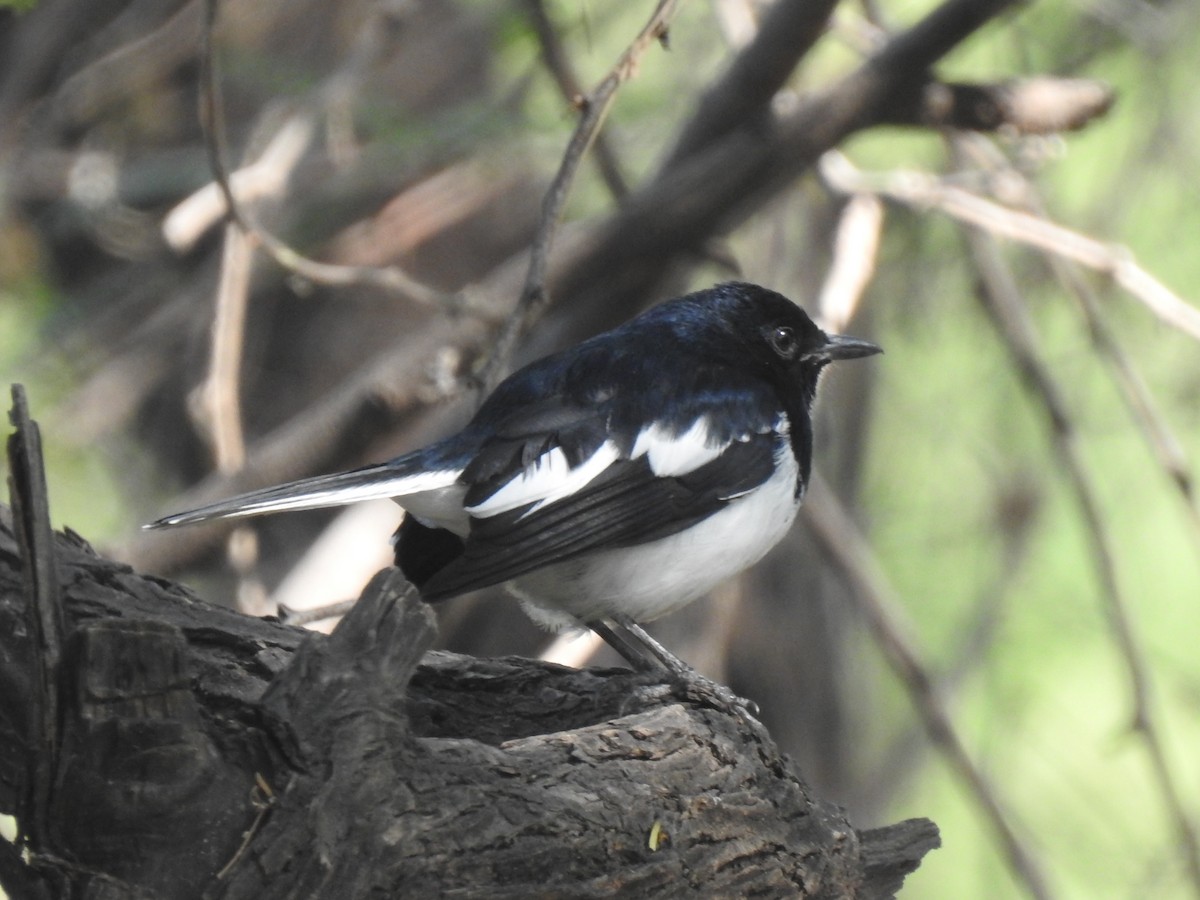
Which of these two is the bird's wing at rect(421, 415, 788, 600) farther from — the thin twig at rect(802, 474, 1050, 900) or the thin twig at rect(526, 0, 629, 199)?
the thin twig at rect(802, 474, 1050, 900)

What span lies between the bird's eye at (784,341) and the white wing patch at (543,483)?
2.77 feet

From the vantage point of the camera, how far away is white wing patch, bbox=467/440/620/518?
2.94 m

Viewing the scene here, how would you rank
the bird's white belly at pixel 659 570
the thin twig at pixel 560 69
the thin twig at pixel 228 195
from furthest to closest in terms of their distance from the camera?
the thin twig at pixel 560 69 → the thin twig at pixel 228 195 → the bird's white belly at pixel 659 570

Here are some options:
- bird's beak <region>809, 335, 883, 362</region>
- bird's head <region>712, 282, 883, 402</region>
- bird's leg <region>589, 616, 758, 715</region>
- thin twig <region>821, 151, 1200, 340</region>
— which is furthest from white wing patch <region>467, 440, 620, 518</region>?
thin twig <region>821, 151, 1200, 340</region>

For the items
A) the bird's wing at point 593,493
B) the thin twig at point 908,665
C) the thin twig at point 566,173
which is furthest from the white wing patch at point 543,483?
the thin twig at point 908,665

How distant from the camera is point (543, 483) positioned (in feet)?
9.77

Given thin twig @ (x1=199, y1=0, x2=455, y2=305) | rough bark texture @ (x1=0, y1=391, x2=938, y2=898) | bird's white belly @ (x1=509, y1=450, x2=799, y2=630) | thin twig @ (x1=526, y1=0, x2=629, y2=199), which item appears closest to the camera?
rough bark texture @ (x1=0, y1=391, x2=938, y2=898)

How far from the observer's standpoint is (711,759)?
245 centimetres

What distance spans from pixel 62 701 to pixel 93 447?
3.98 metres

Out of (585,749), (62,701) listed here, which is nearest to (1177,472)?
(585,749)

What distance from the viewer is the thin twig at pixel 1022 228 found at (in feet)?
12.5

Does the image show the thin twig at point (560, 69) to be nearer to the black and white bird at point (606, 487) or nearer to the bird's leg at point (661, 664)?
the black and white bird at point (606, 487)

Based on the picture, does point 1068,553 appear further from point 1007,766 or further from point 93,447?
point 93,447

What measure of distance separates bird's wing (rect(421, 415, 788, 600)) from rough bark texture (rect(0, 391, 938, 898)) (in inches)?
10.1
